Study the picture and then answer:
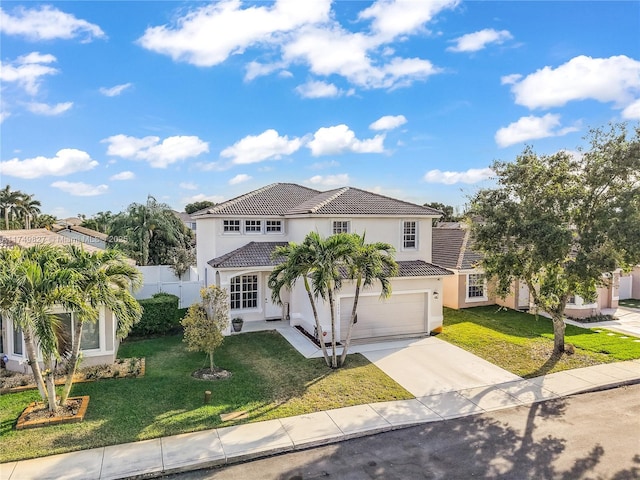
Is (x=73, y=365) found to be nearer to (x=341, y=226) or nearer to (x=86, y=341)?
(x=86, y=341)

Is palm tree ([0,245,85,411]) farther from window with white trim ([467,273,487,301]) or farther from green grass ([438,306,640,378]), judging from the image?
window with white trim ([467,273,487,301])

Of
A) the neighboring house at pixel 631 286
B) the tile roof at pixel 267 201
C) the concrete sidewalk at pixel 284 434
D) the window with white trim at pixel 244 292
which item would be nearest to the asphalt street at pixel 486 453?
the concrete sidewalk at pixel 284 434

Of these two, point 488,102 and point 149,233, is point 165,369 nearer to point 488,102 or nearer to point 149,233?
point 488,102

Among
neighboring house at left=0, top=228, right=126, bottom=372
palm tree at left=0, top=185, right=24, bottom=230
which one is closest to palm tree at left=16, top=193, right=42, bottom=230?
palm tree at left=0, top=185, right=24, bottom=230

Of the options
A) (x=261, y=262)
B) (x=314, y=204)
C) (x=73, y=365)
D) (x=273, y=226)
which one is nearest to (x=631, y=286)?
(x=314, y=204)

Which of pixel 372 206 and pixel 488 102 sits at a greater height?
pixel 488 102

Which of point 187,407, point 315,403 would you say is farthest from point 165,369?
point 315,403
